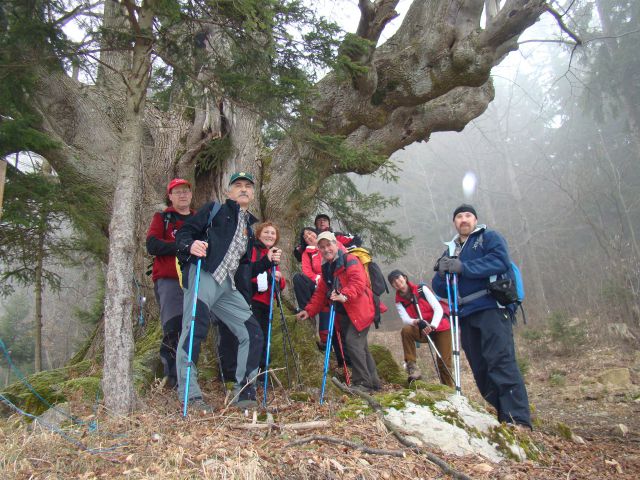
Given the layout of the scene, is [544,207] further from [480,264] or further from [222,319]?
[222,319]

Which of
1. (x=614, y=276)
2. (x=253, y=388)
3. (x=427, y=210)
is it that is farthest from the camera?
(x=427, y=210)

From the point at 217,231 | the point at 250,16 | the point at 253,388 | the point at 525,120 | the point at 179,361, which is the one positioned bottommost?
the point at 253,388

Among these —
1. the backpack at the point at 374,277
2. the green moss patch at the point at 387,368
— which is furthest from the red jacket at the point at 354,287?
the green moss patch at the point at 387,368

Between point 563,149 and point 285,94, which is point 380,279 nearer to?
point 285,94

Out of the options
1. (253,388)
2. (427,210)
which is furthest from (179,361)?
(427,210)

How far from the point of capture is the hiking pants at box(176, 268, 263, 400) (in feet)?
13.4

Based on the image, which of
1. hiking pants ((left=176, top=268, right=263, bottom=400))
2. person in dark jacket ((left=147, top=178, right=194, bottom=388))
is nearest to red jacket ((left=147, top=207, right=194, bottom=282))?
person in dark jacket ((left=147, top=178, right=194, bottom=388))

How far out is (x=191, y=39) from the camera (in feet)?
16.2

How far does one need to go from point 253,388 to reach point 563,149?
27.0m

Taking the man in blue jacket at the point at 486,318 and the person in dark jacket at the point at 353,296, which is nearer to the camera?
the man in blue jacket at the point at 486,318

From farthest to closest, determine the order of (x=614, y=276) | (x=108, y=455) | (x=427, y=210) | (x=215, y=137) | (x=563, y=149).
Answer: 1. (x=427, y=210)
2. (x=563, y=149)
3. (x=614, y=276)
4. (x=215, y=137)
5. (x=108, y=455)

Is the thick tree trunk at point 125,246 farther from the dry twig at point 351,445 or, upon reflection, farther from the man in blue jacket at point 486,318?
the man in blue jacket at point 486,318

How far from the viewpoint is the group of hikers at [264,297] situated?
4.27 metres

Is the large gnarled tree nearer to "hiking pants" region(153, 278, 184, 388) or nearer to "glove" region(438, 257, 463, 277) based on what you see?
"hiking pants" region(153, 278, 184, 388)
